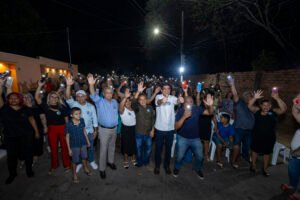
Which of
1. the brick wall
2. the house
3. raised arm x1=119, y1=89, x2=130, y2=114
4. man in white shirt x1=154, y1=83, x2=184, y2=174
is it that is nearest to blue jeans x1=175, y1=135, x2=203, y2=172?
man in white shirt x1=154, y1=83, x2=184, y2=174

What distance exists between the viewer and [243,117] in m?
4.61

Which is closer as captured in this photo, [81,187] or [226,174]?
[81,187]

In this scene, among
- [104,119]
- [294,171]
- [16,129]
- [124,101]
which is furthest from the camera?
[104,119]

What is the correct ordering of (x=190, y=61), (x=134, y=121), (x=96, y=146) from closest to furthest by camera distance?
(x=134, y=121) → (x=96, y=146) → (x=190, y=61)

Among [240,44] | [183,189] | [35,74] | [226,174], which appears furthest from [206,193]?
[35,74]

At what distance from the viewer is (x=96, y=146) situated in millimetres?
6250

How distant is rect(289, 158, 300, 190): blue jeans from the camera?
11.6 ft

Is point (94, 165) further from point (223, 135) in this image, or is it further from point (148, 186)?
point (223, 135)

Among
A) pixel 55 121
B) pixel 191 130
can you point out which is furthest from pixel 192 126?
pixel 55 121

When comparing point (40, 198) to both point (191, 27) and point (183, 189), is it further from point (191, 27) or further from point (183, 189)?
point (191, 27)

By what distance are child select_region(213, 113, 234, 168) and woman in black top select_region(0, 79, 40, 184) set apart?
Answer: 4.81m

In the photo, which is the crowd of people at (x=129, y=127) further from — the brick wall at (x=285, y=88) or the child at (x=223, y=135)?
the brick wall at (x=285, y=88)

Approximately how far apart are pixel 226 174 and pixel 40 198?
167 inches

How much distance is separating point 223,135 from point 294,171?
167cm
